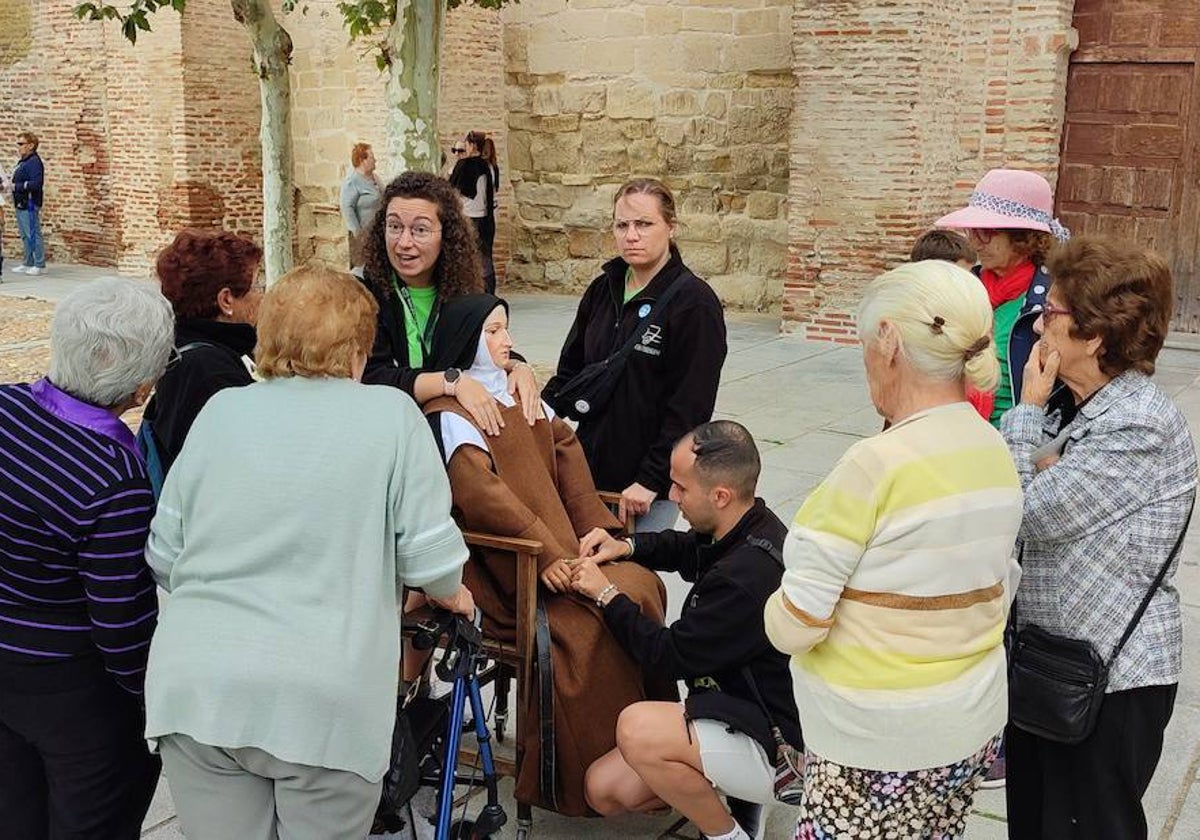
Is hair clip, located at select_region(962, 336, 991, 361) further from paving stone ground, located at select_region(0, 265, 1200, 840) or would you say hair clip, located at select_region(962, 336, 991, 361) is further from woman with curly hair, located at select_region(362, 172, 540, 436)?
paving stone ground, located at select_region(0, 265, 1200, 840)

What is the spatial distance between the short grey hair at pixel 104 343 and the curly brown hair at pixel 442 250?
3.56 ft

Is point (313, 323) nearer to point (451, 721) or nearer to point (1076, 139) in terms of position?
point (451, 721)

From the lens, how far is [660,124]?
1393 cm

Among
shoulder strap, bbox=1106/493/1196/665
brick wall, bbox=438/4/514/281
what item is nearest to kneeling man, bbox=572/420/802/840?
shoulder strap, bbox=1106/493/1196/665

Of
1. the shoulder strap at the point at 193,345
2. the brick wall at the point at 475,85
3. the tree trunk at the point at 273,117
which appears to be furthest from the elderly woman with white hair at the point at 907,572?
the brick wall at the point at 475,85

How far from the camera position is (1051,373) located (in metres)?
2.62

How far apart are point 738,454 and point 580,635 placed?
2.07 ft

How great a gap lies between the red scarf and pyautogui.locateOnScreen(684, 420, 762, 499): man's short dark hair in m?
1.11

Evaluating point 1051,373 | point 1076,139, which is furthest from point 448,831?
point 1076,139

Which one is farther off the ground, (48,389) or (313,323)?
(313,323)

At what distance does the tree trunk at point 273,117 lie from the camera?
9.47 metres

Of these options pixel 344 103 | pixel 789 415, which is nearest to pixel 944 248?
pixel 789 415

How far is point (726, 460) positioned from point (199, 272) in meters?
1.46

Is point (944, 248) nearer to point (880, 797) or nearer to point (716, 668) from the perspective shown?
point (716, 668)
